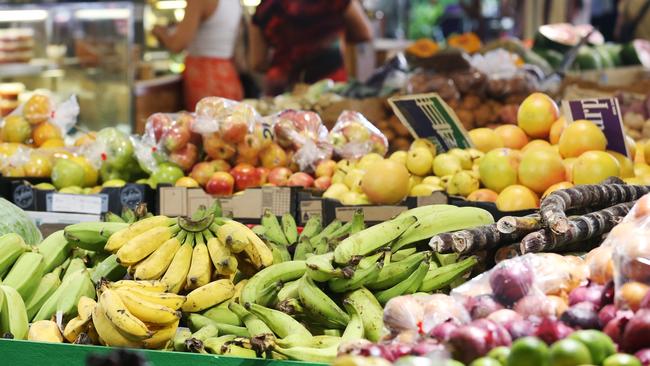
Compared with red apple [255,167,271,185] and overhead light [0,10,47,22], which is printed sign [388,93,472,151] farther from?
overhead light [0,10,47,22]

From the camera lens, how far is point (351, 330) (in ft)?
7.83

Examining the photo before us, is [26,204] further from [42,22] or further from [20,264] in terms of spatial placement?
[42,22]

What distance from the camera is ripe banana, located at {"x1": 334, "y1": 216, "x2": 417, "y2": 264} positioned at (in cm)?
256

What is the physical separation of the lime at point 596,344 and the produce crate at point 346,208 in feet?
5.67

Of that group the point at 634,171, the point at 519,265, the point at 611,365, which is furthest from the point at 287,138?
the point at 611,365

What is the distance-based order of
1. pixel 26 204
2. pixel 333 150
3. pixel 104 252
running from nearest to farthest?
pixel 104 252
pixel 26 204
pixel 333 150

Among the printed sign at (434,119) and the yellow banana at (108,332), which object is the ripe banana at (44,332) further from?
the printed sign at (434,119)

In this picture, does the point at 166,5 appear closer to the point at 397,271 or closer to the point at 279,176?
the point at 279,176

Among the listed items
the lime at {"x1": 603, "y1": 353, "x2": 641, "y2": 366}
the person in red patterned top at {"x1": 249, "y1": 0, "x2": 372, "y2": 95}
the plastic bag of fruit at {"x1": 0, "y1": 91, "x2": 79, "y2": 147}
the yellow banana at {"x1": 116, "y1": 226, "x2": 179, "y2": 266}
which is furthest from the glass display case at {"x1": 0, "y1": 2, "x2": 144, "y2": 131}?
the lime at {"x1": 603, "y1": 353, "x2": 641, "y2": 366}

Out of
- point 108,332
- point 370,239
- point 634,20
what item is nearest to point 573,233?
point 370,239

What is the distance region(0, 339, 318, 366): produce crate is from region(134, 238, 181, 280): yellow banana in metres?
0.34

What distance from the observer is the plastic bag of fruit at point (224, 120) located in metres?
3.97

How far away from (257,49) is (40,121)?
2.56 metres

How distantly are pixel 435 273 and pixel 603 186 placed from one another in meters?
0.71
